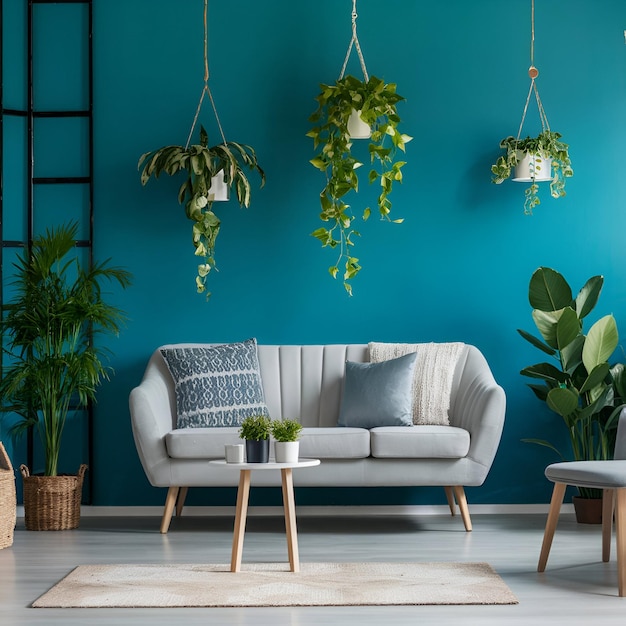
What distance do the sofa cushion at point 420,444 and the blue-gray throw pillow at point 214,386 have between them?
2.37 feet

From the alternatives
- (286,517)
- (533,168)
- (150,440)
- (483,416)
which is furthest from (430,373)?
(286,517)

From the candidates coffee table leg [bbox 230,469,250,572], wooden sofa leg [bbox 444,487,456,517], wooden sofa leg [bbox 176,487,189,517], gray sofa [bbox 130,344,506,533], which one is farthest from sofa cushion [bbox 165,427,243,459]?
wooden sofa leg [bbox 444,487,456,517]

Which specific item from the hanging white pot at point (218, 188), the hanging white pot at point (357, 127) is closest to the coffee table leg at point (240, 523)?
the hanging white pot at point (218, 188)

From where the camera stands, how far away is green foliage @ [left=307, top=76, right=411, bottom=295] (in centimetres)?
503

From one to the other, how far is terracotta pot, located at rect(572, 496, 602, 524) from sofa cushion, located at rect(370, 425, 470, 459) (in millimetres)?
826

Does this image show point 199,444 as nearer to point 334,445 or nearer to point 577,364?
point 334,445

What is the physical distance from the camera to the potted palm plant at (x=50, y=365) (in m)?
4.90

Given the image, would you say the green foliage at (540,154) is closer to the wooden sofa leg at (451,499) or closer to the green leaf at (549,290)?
the green leaf at (549,290)

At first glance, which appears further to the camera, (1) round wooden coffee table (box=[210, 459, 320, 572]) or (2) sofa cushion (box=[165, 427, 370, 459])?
(2) sofa cushion (box=[165, 427, 370, 459])

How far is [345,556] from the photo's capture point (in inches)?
161

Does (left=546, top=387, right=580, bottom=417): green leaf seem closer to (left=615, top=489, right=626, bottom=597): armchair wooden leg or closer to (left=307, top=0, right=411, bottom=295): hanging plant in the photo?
(left=307, top=0, right=411, bottom=295): hanging plant

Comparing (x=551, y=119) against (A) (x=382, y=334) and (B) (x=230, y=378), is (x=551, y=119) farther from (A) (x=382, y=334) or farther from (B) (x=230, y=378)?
(B) (x=230, y=378)

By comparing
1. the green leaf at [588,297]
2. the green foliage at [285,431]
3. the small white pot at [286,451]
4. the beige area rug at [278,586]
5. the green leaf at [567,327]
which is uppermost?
the green leaf at [588,297]

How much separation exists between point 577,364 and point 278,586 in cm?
224
